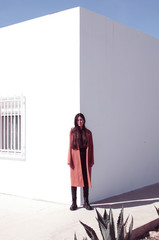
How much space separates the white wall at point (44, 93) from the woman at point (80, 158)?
1.29 feet

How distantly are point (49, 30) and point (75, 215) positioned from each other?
3451 mm

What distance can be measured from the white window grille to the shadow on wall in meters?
1.89

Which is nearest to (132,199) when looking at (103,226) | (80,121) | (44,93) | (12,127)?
(80,121)

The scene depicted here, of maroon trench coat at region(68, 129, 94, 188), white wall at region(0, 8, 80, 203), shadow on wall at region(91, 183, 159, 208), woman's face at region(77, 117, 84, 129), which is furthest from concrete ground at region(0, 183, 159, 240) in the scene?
woman's face at region(77, 117, 84, 129)

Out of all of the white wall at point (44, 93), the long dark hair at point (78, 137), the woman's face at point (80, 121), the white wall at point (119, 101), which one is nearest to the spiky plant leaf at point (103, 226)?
the long dark hair at point (78, 137)

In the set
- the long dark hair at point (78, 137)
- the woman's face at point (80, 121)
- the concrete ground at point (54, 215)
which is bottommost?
the concrete ground at point (54, 215)

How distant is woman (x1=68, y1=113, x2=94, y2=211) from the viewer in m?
6.14

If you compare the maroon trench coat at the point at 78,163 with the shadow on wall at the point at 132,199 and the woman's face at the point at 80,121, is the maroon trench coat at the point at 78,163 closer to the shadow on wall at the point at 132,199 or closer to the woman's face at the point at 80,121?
the woman's face at the point at 80,121

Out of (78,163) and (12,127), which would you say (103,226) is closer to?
(78,163)

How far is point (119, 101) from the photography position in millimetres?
7586

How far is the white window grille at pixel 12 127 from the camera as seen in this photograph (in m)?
7.25

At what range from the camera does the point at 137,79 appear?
823 centimetres

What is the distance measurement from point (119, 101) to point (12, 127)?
2.32 meters

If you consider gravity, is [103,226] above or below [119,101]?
below
